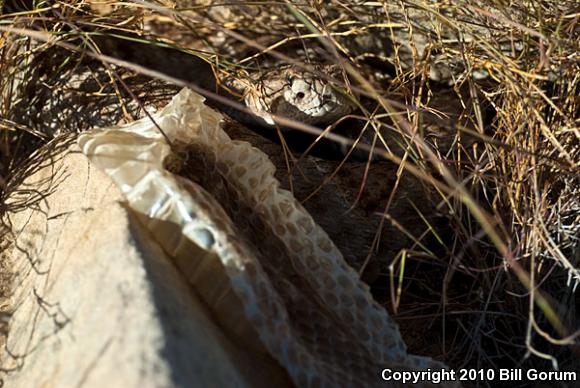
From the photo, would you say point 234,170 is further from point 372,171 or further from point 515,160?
point 515,160

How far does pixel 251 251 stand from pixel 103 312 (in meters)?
0.29

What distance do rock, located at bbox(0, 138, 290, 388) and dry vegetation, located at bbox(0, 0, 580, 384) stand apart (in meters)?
0.26

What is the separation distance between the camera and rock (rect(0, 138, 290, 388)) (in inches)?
40.0

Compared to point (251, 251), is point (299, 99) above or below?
above

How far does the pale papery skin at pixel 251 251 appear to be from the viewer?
1204 mm

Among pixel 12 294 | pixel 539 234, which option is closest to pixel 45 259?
pixel 12 294

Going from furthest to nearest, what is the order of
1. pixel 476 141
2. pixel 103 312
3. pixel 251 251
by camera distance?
pixel 476 141
pixel 251 251
pixel 103 312

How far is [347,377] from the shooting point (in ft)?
4.07

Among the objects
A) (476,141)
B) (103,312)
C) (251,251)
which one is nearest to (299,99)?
(476,141)

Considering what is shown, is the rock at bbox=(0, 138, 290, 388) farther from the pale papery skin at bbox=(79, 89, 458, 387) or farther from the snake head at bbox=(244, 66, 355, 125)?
the snake head at bbox=(244, 66, 355, 125)

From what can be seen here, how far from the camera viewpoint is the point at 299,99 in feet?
5.48

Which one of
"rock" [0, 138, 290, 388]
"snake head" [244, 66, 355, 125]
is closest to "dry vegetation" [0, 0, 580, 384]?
"snake head" [244, 66, 355, 125]

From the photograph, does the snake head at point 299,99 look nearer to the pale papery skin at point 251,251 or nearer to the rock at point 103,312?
the pale papery skin at point 251,251

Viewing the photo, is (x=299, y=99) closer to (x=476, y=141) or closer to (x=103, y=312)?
(x=476, y=141)
